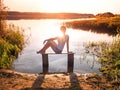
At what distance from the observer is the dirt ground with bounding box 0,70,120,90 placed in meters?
7.73

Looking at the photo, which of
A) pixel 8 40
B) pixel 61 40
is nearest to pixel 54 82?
pixel 61 40

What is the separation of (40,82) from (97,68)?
373cm

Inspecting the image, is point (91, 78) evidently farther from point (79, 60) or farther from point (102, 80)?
point (79, 60)

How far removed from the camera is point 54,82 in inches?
323

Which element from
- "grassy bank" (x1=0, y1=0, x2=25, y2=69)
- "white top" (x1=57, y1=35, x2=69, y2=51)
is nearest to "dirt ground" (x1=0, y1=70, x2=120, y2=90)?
"white top" (x1=57, y1=35, x2=69, y2=51)

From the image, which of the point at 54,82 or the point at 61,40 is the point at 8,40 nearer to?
the point at 61,40

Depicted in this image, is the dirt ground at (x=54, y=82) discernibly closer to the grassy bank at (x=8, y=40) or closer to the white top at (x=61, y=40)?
the white top at (x=61, y=40)

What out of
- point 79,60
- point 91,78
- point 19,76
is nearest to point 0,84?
point 19,76

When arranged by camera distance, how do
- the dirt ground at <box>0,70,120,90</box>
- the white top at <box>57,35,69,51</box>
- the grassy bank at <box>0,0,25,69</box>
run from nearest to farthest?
1. the dirt ground at <box>0,70,120,90</box>
2. the white top at <box>57,35,69,51</box>
3. the grassy bank at <box>0,0,25,69</box>

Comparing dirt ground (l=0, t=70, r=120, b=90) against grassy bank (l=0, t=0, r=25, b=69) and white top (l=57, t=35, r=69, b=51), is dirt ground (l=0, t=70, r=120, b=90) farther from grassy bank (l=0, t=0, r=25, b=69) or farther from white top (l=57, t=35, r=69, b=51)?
grassy bank (l=0, t=0, r=25, b=69)

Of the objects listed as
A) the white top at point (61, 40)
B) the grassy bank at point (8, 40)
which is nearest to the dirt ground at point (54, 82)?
the white top at point (61, 40)

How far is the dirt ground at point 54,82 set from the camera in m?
7.73

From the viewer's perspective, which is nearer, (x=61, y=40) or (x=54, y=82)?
(x=54, y=82)

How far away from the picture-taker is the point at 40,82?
8211 millimetres
